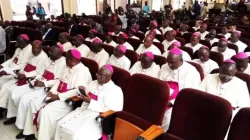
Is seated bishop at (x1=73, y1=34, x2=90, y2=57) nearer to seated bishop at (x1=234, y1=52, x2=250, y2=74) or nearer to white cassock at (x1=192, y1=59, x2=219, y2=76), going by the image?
white cassock at (x1=192, y1=59, x2=219, y2=76)

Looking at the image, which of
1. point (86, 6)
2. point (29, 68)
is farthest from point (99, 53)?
point (86, 6)

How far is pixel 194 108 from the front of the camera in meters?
1.86

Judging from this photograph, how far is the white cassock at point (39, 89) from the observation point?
A: 2.87m

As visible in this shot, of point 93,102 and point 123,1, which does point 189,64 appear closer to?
point 93,102

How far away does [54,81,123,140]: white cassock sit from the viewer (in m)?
2.24

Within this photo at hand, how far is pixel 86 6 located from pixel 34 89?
9907 millimetres

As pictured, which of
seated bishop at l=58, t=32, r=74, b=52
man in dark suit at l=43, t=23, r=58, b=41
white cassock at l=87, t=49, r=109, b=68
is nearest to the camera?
white cassock at l=87, t=49, r=109, b=68

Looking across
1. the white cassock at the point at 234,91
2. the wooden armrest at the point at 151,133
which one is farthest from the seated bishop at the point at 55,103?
the white cassock at the point at 234,91

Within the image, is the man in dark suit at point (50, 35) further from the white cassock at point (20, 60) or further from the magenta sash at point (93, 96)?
the magenta sash at point (93, 96)

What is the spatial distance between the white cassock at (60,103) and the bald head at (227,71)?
157cm

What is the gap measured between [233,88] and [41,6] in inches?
380

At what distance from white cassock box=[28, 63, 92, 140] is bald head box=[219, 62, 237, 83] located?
157cm

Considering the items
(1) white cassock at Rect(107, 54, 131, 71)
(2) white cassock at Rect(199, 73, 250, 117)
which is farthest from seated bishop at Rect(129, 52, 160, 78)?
(2) white cassock at Rect(199, 73, 250, 117)

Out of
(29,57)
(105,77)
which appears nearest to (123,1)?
(29,57)
